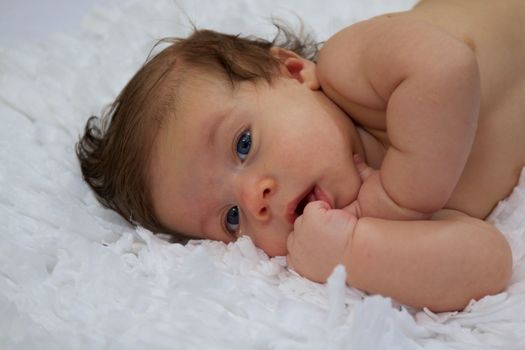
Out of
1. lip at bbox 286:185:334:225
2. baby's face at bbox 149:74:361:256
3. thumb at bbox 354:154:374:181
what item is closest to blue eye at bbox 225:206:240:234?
baby's face at bbox 149:74:361:256

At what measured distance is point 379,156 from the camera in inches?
49.3

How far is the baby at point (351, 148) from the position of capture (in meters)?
1.01

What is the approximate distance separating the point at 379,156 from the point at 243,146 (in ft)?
0.80

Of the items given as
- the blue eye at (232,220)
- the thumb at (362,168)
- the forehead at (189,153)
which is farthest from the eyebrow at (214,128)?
the thumb at (362,168)

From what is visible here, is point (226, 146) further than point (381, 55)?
Yes

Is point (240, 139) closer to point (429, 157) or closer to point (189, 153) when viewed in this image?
point (189, 153)

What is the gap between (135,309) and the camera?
1.01 meters

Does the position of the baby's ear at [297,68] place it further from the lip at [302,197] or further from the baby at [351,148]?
→ the lip at [302,197]

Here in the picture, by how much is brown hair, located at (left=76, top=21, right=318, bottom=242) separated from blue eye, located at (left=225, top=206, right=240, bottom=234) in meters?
0.10

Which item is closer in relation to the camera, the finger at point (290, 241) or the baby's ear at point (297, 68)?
the finger at point (290, 241)

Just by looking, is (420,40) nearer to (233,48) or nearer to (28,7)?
(233,48)

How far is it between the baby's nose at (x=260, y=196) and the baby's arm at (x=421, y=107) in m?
0.14

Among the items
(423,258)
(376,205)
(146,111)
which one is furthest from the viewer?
(146,111)

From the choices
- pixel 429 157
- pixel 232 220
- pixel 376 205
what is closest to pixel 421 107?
pixel 429 157
